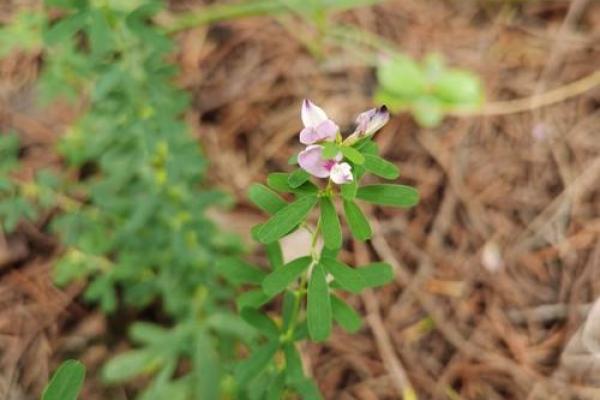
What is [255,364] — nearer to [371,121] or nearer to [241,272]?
[241,272]

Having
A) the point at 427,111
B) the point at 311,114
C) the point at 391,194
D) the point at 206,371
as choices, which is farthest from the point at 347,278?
the point at 427,111

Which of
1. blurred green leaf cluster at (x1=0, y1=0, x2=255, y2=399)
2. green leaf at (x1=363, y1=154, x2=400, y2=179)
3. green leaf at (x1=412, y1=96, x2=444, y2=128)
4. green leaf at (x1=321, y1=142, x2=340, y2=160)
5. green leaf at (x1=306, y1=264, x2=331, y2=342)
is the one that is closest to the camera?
green leaf at (x1=321, y1=142, x2=340, y2=160)

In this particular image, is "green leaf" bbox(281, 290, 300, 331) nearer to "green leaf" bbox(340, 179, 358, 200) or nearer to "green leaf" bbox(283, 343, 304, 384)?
"green leaf" bbox(283, 343, 304, 384)

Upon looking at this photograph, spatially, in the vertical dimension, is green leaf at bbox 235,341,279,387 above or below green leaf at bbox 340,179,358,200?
below

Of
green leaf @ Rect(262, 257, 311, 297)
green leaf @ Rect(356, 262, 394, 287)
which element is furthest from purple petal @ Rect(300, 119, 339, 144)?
green leaf @ Rect(356, 262, 394, 287)

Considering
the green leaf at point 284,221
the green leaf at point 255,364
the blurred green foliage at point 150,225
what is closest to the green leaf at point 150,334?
the blurred green foliage at point 150,225

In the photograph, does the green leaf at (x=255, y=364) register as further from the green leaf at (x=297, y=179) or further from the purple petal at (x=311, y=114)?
the purple petal at (x=311, y=114)

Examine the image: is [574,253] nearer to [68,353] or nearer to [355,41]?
[355,41]
